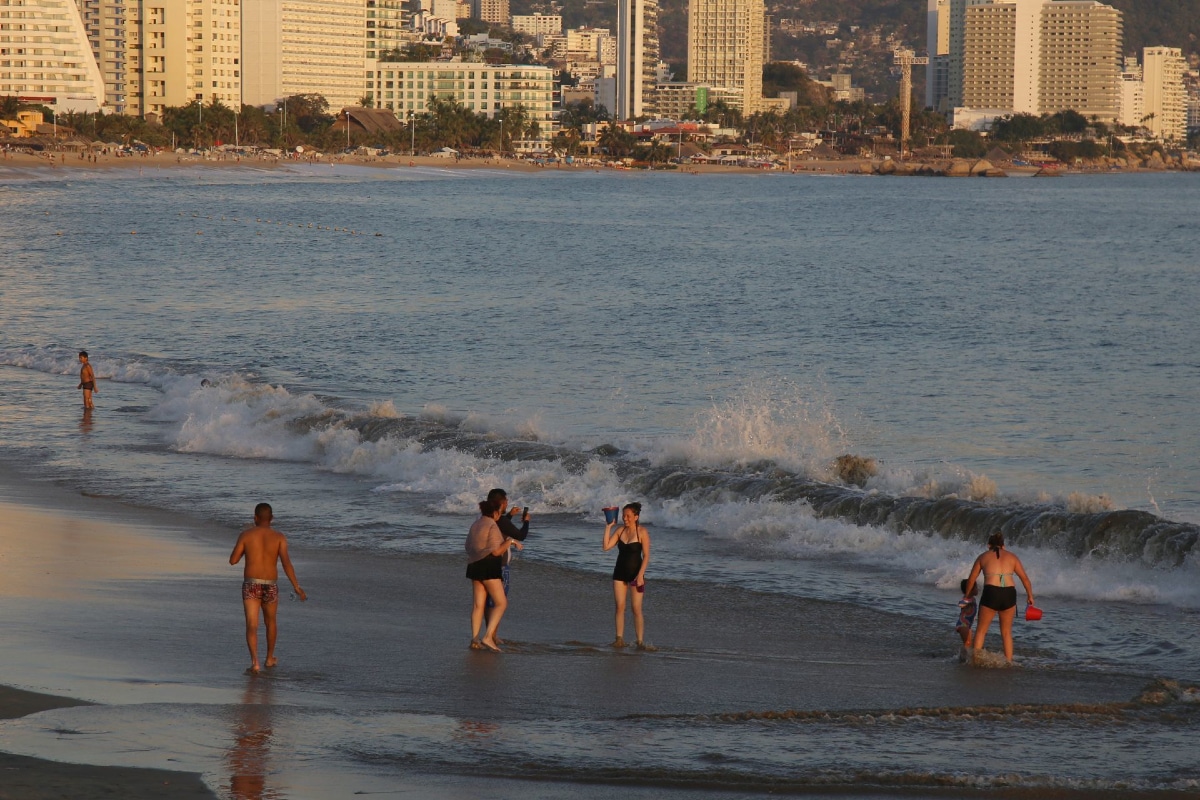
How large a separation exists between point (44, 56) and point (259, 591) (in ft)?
668

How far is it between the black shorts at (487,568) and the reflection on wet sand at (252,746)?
1813mm

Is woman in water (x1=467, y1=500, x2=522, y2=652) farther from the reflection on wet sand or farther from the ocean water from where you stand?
the ocean water

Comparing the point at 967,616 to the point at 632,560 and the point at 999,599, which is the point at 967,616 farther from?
the point at 632,560

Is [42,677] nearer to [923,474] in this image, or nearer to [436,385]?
[923,474]

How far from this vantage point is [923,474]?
60.8 ft

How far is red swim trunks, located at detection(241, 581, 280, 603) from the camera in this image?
1027 centimetres

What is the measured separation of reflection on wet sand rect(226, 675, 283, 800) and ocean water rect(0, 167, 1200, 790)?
23.7 inches

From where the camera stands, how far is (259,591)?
10.3 meters

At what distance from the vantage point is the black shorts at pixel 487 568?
35.7 ft

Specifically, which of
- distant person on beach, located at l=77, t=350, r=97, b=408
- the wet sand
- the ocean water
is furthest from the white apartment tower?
the wet sand

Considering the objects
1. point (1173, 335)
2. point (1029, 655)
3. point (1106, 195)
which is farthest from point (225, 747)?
point (1106, 195)

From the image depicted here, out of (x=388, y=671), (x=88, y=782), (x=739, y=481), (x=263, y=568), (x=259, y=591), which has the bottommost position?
(x=388, y=671)

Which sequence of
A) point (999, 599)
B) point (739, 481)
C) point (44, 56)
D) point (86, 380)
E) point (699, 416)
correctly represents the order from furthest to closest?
point (44, 56)
point (699, 416)
point (86, 380)
point (739, 481)
point (999, 599)

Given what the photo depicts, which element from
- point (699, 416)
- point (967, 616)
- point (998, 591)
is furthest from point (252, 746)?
point (699, 416)
